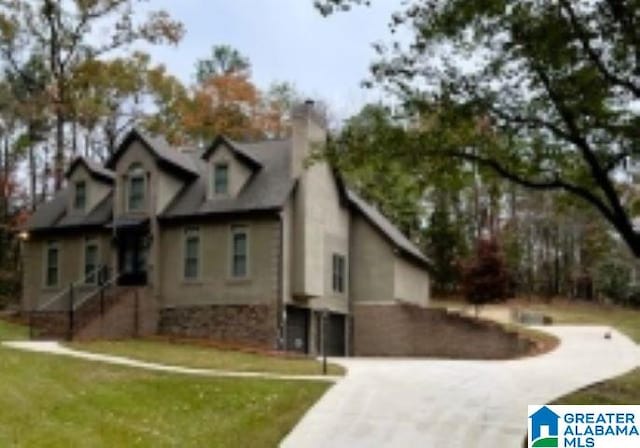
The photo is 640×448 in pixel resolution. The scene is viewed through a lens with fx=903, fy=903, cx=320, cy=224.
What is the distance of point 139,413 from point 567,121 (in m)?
9.01

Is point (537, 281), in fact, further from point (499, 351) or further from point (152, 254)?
point (152, 254)

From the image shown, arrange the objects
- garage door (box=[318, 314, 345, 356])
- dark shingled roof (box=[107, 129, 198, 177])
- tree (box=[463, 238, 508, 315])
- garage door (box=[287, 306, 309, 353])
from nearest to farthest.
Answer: garage door (box=[287, 306, 309, 353]) → dark shingled roof (box=[107, 129, 198, 177]) → garage door (box=[318, 314, 345, 356]) → tree (box=[463, 238, 508, 315])

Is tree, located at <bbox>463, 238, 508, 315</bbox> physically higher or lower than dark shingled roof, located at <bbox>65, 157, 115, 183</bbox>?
lower

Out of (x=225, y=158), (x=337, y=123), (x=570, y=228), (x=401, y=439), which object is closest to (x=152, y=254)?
(x=225, y=158)

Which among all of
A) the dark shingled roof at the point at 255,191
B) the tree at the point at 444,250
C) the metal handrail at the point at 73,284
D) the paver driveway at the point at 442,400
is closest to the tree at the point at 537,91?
the paver driveway at the point at 442,400

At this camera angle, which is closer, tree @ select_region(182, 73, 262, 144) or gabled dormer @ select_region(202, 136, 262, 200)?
gabled dormer @ select_region(202, 136, 262, 200)

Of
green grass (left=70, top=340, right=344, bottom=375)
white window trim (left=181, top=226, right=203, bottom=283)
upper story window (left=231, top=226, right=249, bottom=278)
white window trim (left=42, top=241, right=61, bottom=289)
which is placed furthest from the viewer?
white window trim (left=42, top=241, right=61, bottom=289)

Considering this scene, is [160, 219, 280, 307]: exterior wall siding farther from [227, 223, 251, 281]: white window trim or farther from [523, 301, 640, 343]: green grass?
[523, 301, 640, 343]: green grass

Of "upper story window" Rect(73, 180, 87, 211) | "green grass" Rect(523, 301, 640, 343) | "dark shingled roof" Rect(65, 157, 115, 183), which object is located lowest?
"green grass" Rect(523, 301, 640, 343)

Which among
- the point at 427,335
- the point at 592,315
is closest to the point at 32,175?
the point at 427,335

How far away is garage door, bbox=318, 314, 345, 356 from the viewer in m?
32.6

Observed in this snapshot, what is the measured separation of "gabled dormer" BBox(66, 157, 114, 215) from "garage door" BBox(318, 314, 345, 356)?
986 cm

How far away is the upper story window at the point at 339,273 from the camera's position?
109 ft

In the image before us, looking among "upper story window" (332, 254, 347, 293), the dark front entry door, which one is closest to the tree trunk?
the dark front entry door
